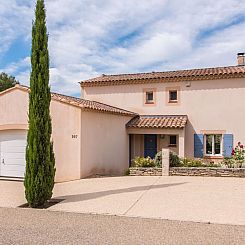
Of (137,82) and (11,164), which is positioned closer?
(11,164)

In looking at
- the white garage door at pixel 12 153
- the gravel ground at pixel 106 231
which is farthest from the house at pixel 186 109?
the gravel ground at pixel 106 231

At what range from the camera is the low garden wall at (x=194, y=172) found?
42.9 feet

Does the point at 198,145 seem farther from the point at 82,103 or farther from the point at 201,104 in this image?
the point at 82,103

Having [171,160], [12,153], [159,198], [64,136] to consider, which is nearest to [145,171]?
[171,160]

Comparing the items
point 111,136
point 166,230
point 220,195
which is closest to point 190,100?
point 111,136

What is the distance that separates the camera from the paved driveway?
7367 millimetres

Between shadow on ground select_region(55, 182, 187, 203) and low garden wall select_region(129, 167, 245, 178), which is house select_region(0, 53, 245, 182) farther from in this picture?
shadow on ground select_region(55, 182, 187, 203)

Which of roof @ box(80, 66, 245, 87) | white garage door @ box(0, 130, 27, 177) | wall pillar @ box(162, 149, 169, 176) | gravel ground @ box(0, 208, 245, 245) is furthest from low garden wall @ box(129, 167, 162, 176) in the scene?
roof @ box(80, 66, 245, 87)

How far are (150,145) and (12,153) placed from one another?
33.7 ft

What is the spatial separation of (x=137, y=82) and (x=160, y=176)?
31.0ft

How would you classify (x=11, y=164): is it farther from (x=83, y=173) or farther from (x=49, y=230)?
(x=49, y=230)

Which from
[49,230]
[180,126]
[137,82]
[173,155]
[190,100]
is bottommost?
[49,230]

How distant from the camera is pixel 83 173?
43.3ft

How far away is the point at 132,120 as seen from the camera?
66.1 ft
